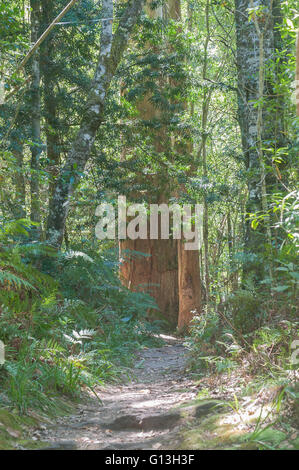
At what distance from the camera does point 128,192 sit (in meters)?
11.7

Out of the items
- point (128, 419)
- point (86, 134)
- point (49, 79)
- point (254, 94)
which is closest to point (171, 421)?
point (128, 419)

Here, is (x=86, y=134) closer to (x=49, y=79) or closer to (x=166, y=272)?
(x=49, y=79)

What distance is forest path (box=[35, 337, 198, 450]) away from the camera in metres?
3.40

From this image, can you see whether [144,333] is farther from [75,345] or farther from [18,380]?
[18,380]

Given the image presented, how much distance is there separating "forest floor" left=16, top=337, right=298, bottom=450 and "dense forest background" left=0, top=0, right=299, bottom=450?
0.81 feet

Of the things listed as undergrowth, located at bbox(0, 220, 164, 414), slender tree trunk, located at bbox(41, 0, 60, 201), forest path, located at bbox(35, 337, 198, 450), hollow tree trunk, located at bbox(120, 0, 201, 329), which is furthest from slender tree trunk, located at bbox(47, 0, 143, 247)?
hollow tree trunk, located at bbox(120, 0, 201, 329)

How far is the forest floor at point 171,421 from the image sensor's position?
3.13m

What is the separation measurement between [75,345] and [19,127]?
6.34m

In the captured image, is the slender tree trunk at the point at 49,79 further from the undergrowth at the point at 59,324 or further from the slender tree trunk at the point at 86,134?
the undergrowth at the point at 59,324

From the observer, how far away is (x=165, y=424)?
373cm

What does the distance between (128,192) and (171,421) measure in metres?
8.36

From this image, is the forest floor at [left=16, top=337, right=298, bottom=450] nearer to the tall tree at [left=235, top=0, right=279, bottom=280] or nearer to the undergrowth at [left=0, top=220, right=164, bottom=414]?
the undergrowth at [left=0, top=220, right=164, bottom=414]

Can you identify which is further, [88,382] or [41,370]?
[88,382]

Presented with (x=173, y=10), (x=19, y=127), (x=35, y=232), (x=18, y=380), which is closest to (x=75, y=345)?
(x=18, y=380)
